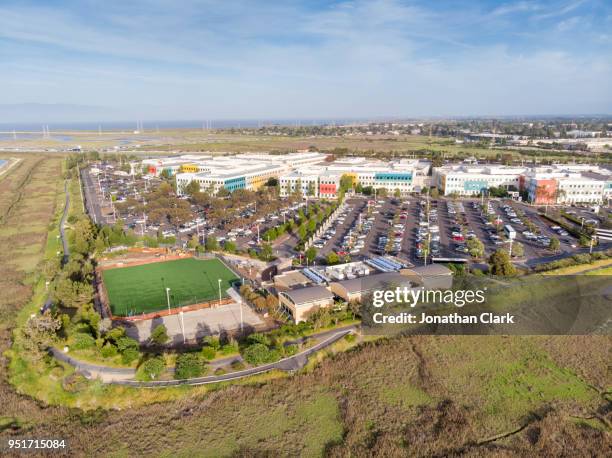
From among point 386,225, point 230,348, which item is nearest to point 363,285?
point 230,348

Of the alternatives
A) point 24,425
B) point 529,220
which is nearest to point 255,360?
point 24,425

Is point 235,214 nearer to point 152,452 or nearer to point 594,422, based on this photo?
point 152,452

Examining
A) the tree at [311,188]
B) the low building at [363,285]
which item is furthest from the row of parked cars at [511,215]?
the low building at [363,285]

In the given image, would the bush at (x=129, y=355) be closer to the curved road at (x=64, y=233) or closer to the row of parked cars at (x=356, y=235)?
the curved road at (x=64, y=233)

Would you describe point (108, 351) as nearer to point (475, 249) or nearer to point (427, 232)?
point (475, 249)

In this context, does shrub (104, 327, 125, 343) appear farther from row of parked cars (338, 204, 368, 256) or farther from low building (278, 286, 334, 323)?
row of parked cars (338, 204, 368, 256)

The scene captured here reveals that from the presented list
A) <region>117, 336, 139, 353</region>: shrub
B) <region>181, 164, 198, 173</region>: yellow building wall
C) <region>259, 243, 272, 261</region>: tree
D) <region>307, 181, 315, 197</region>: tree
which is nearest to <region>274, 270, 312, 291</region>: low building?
<region>259, 243, 272, 261</region>: tree
